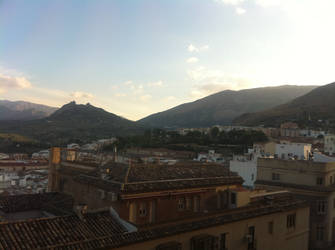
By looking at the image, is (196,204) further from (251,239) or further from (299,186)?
(299,186)

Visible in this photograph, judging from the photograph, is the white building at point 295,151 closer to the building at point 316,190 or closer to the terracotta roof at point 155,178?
the building at point 316,190

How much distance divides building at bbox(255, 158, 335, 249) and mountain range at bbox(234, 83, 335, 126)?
97.6 meters

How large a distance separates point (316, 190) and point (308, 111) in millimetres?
116514

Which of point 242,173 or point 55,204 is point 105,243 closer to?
point 55,204

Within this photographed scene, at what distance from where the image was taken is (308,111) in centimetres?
12719

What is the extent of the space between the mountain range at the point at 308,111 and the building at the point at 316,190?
97638 millimetres

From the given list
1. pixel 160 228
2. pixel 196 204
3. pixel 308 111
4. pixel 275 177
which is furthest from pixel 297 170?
pixel 308 111

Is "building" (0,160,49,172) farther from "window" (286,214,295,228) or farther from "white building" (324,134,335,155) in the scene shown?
"white building" (324,134,335,155)

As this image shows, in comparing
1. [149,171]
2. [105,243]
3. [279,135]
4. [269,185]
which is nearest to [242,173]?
[269,185]

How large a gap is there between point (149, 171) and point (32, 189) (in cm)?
2856

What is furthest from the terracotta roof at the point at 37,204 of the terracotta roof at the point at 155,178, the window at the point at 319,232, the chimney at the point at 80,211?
the window at the point at 319,232

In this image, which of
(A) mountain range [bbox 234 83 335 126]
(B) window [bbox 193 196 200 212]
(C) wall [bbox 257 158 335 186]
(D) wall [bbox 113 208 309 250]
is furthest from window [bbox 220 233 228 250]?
(A) mountain range [bbox 234 83 335 126]

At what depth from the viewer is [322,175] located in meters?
21.3

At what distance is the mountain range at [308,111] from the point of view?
11862 cm
